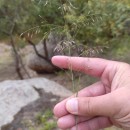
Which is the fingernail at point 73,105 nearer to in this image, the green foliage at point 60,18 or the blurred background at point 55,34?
the blurred background at point 55,34

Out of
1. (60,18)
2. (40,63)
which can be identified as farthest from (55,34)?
(40,63)

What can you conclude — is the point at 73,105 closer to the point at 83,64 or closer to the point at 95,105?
the point at 95,105

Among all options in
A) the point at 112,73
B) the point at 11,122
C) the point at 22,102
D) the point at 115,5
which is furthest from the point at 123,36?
the point at 112,73

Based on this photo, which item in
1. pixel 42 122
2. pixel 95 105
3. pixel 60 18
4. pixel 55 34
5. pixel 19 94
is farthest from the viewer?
pixel 60 18

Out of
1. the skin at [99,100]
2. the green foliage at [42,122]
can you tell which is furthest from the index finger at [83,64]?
the green foliage at [42,122]

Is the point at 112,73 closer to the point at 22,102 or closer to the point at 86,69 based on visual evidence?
the point at 86,69

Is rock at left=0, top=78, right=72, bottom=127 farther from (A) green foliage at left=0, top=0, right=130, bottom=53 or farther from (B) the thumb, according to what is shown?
(B) the thumb
